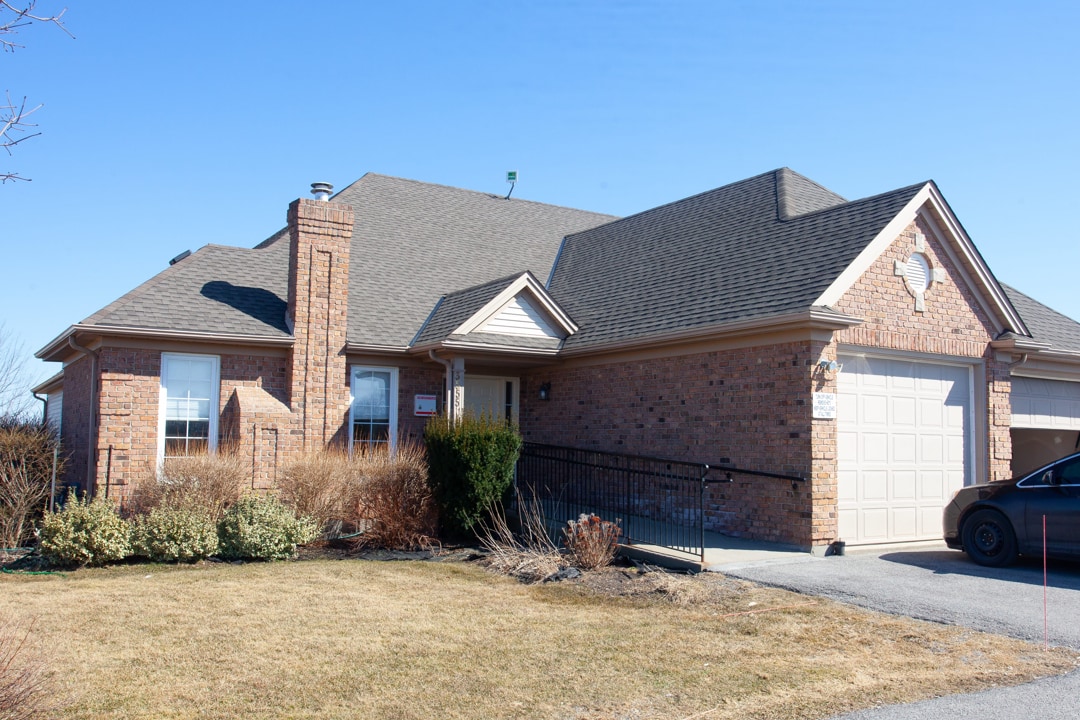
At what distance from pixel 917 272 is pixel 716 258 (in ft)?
11.1

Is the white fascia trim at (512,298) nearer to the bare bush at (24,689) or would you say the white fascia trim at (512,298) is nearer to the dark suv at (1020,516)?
the dark suv at (1020,516)

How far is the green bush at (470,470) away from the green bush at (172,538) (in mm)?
3227

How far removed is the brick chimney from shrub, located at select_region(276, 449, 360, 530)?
A: 2.01 m

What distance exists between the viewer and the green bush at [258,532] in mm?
11664

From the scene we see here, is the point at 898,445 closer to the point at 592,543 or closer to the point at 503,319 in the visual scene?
the point at 592,543

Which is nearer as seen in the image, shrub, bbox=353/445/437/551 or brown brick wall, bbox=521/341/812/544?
brown brick wall, bbox=521/341/812/544

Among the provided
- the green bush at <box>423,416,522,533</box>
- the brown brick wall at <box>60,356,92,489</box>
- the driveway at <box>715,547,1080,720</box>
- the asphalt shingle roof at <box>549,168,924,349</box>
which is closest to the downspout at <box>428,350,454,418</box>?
the green bush at <box>423,416,522,533</box>

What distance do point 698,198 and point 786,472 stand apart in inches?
337

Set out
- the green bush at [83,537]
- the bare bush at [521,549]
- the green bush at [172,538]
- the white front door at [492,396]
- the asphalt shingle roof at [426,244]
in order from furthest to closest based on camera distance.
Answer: the white front door at [492,396], the asphalt shingle roof at [426,244], the green bush at [172,538], the green bush at [83,537], the bare bush at [521,549]

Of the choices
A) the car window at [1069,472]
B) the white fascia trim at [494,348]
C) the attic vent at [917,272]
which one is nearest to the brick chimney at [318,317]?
the white fascia trim at [494,348]

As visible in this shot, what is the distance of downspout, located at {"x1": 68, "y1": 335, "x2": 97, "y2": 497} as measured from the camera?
45.8 ft

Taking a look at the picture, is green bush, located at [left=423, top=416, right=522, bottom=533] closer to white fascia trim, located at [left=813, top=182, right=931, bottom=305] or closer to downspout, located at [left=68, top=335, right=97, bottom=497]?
white fascia trim, located at [left=813, top=182, right=931, bottom=305]

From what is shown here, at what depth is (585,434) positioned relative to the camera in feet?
52.7

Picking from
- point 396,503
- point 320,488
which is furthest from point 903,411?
point 320,488
